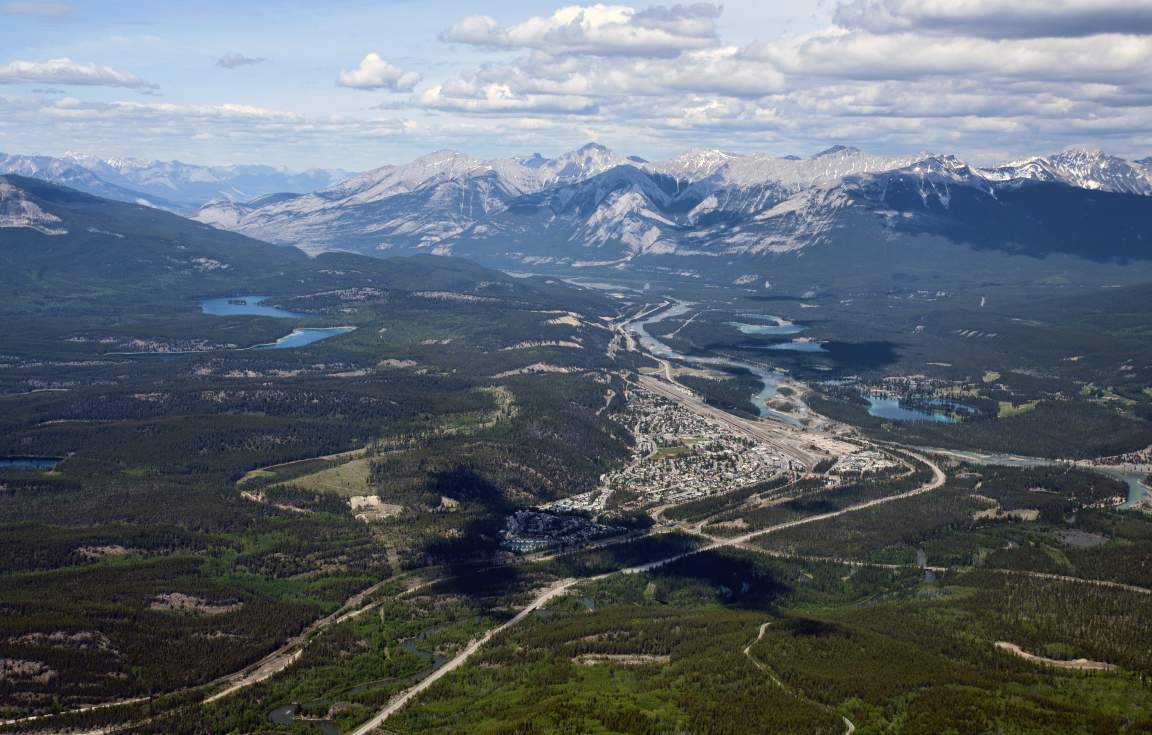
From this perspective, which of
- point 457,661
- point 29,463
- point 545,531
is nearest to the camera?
point 457,661

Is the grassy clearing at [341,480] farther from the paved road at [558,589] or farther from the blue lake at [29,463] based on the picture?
the paved road at [558,589]

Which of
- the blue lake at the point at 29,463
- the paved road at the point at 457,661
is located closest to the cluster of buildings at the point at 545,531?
the paved road at the point at 457,661

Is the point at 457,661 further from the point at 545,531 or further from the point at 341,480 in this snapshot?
the point at 341,480

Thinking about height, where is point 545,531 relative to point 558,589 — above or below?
above

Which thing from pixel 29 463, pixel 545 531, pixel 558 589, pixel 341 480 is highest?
pixel 341 480

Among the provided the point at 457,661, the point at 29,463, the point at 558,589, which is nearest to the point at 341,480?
the point at 558,589

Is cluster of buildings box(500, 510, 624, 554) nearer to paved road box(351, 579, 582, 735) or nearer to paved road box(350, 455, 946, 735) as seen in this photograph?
paved road box(350, 455, 946, 735)

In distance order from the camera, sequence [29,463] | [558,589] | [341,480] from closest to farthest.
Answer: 1. [558,589]
2. [341,480]
3. [29,463]

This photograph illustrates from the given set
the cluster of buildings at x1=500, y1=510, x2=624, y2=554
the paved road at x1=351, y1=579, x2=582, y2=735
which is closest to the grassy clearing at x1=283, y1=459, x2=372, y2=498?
the cluster of buildings at x1=500, y1=510, x2=624, y2=554

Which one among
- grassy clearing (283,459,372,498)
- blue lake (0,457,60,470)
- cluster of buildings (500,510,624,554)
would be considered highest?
grassy clearing (283,459,372,498)
